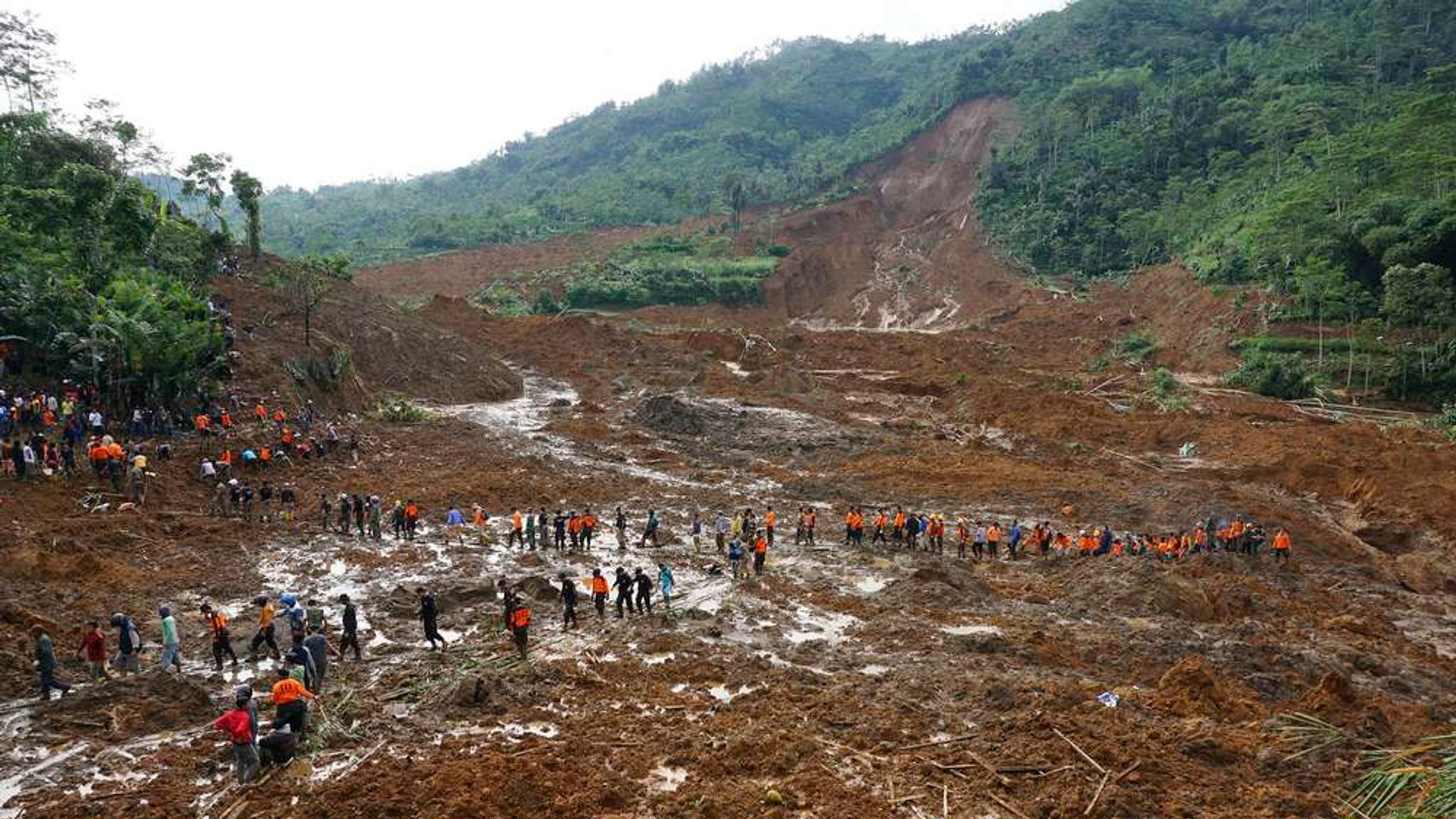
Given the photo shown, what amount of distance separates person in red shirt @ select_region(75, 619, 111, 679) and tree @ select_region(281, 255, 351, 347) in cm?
2077

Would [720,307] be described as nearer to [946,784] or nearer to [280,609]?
[280,609]

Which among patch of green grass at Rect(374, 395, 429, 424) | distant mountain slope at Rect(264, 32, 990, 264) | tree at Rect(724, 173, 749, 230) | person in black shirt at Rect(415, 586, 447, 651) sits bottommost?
person in black shirt at Rect(415, 586, 447, 651)

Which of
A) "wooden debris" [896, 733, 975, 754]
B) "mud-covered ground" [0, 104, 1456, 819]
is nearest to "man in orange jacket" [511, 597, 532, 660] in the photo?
"mud-covered ground" [0, 104, 1456, 819]

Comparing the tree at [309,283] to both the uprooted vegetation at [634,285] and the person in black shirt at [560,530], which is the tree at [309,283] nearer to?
the uprooted vegetation at [634,285]

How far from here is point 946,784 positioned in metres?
8.27

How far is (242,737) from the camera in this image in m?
7.95

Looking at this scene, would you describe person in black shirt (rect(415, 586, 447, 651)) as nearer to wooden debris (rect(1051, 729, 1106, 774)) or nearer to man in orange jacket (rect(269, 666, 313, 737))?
man in orange jacket (rect(269, 666, 313, 737))

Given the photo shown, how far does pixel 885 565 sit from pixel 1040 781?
30.0ft

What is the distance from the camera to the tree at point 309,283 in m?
31.0

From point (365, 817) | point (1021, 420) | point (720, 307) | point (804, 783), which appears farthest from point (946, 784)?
point (720, 307)

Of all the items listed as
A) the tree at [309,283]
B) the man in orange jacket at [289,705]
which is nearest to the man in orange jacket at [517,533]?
the man in orange jacket at [289,705]

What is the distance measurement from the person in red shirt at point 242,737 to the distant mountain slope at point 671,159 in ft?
261

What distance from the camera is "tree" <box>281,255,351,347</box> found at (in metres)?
31.0

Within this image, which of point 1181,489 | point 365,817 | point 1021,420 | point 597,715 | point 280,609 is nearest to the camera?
point 365,817
